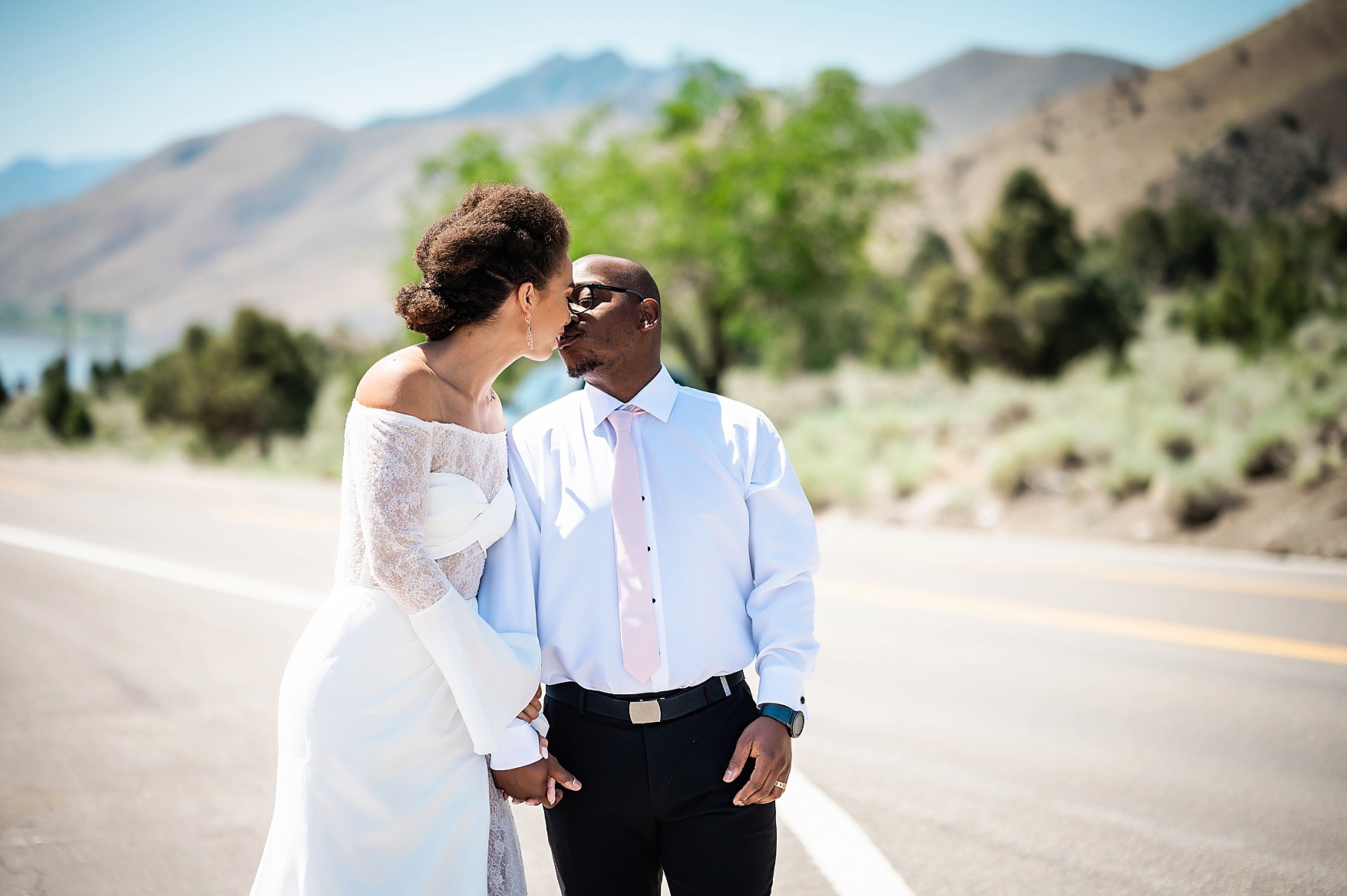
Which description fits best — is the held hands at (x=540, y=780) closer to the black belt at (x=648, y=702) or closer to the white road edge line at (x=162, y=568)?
the black belt at (x=648, y=702)

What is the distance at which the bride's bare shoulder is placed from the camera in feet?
7.20

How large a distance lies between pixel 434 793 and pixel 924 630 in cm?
594

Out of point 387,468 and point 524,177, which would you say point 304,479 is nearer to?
point 524,177

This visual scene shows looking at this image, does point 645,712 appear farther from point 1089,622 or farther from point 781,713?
point 1089,622

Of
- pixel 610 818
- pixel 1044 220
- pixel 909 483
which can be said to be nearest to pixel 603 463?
pixel 610 818

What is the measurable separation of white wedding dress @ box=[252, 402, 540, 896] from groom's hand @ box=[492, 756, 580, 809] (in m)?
0.10

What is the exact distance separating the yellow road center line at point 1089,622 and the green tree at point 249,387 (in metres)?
30.3

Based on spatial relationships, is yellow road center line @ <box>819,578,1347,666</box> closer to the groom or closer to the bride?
the groom

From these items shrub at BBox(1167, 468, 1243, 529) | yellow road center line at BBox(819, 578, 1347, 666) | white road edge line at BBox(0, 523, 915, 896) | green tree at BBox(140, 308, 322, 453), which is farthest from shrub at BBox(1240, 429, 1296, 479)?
green tree at BBox(140, 308, 322, 453)

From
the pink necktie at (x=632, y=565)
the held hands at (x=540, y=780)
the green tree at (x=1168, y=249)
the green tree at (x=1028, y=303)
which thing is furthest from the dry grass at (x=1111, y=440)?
the green tree at (x=1168, y=249)

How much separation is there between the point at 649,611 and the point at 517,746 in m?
0.44

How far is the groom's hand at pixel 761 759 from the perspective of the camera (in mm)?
2264

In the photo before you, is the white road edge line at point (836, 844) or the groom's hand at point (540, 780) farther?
the white road edge line at point (836, 844)

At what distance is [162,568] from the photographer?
10.8 m
